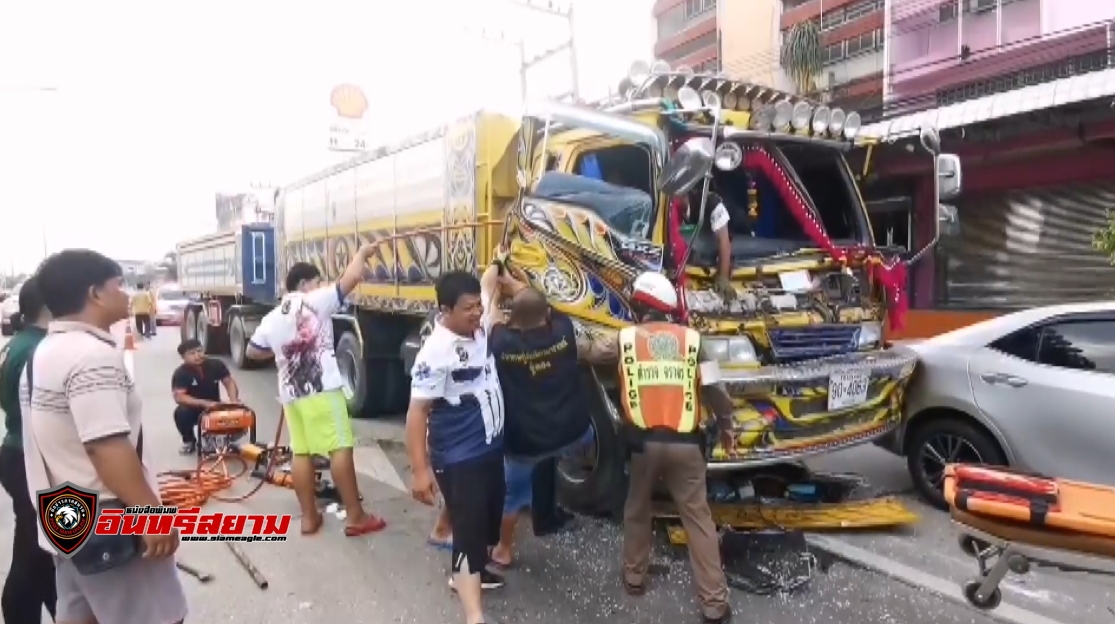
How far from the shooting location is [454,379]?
3508 millimetres

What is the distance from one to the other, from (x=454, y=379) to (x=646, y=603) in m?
1.43

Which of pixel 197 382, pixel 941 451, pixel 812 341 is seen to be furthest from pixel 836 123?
pixel 197 382

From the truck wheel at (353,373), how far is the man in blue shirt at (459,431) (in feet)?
15.1

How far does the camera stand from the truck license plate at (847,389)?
4.58m

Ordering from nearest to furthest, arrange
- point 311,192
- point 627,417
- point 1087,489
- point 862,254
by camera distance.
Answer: point 1087,489, point 627,417, point 862,254, point 311,192

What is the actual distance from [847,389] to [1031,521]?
72.0 inches

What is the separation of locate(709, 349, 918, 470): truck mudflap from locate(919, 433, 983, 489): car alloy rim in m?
0.36

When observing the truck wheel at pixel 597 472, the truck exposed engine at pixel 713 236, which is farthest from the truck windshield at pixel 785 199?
the truck wheel at pixel 597 472

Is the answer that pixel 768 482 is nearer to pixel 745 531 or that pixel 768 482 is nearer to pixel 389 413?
pixel 745 531

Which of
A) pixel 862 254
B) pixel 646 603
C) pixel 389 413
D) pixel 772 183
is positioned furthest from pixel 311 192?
pixel 646 603

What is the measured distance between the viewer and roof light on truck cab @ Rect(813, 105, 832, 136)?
212 inches

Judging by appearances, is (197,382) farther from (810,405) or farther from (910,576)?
(910,576)

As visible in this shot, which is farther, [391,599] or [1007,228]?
[1007,228]

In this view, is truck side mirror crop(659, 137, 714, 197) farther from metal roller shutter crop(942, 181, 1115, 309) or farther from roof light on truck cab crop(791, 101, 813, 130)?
metal roller shutter crop(942, 181, 1115, 309)
